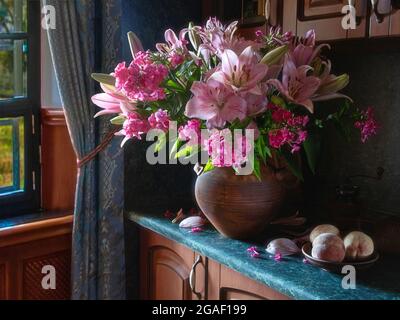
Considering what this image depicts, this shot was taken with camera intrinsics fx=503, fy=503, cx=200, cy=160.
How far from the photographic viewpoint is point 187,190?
210cm

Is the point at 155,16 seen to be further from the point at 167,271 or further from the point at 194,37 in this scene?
the point at 167,271

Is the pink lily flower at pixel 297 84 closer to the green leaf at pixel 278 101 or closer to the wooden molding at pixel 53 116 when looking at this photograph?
the green leaf at pixel 278 101

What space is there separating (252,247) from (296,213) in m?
0.37

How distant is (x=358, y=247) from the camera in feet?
4.18

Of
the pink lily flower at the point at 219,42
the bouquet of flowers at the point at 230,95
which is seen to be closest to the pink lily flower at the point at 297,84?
the bouquet of flowers at the point at 230,95

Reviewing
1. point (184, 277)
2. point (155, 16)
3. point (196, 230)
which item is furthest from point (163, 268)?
point (155, 16)

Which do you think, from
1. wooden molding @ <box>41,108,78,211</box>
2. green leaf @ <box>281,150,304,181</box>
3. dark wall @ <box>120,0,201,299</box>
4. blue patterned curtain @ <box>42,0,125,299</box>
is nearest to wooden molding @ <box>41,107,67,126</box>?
wooden molding @ <box>41,108,78,211</box>

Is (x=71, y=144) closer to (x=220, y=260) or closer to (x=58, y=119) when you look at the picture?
(x=58, y=119)

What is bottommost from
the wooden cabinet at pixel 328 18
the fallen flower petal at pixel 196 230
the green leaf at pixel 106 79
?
the fallen flower petal at pixel 196 230

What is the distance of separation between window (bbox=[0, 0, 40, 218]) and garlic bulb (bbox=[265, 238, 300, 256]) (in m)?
1.03

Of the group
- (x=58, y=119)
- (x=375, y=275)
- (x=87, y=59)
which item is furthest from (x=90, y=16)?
(x=375, y=275)

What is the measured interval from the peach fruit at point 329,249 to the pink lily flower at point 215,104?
370 mm

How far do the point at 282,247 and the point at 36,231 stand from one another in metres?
0.92

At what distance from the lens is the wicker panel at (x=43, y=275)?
5.95 feet
